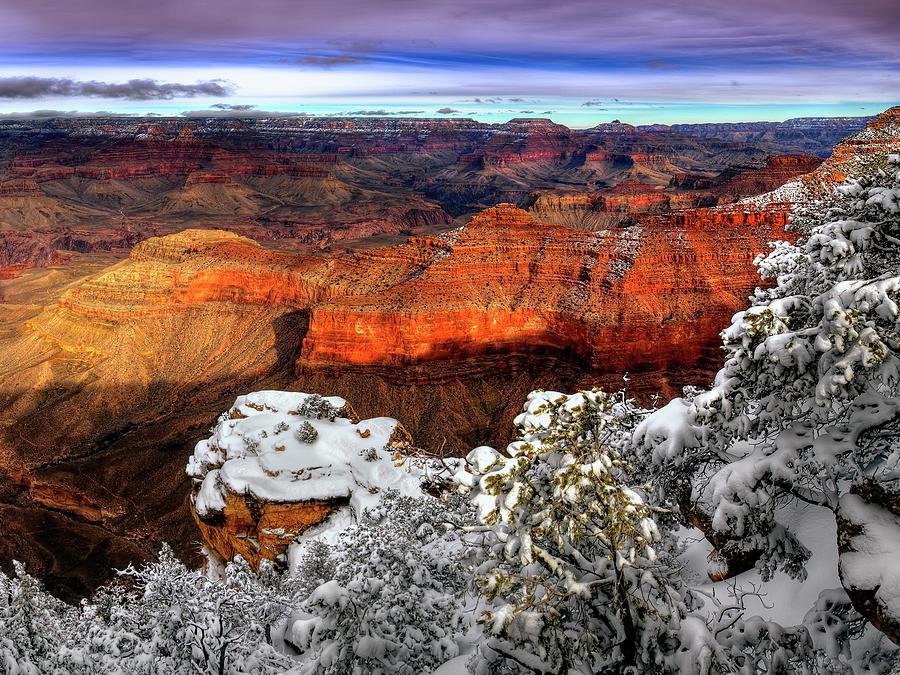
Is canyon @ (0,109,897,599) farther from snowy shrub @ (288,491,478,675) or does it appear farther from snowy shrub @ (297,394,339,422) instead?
snowy shrub @ (288,491,478,675)

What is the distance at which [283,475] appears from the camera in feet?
102

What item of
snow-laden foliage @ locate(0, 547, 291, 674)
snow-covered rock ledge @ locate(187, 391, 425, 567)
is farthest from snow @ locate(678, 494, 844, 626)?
snow-covered rock ledge @ locate(187, 391, 425, 567)

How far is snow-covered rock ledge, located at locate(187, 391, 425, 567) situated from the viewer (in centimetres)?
3012

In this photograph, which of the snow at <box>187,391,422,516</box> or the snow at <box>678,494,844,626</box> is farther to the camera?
the snow at <box>187,391,422,516</box>

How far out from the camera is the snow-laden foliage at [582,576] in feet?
23.7

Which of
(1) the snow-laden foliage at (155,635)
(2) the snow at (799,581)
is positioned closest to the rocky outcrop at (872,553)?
(2) the snow at (799,581)

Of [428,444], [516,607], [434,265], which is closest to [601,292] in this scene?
[434,265]

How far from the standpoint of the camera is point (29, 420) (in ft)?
187

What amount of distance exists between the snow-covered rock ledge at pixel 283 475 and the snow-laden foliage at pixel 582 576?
20536 mm

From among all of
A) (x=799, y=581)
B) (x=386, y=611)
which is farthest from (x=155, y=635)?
(x=799, y=581)

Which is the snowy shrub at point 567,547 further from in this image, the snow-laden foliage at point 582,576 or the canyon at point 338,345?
the canyon at point 338,345

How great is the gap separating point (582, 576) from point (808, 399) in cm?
429

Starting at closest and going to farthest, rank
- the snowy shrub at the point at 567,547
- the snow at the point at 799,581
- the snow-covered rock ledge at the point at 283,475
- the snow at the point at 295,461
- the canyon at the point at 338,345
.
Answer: the snowy shrub at the point at 567,547
the snow at the point at 799,581
the snow-covered rock ledge at the point at 283,475
the snow at the point at 295,461
the canyon at the point at 338,345

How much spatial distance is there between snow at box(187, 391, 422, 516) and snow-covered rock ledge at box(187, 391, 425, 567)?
0.17 feet
